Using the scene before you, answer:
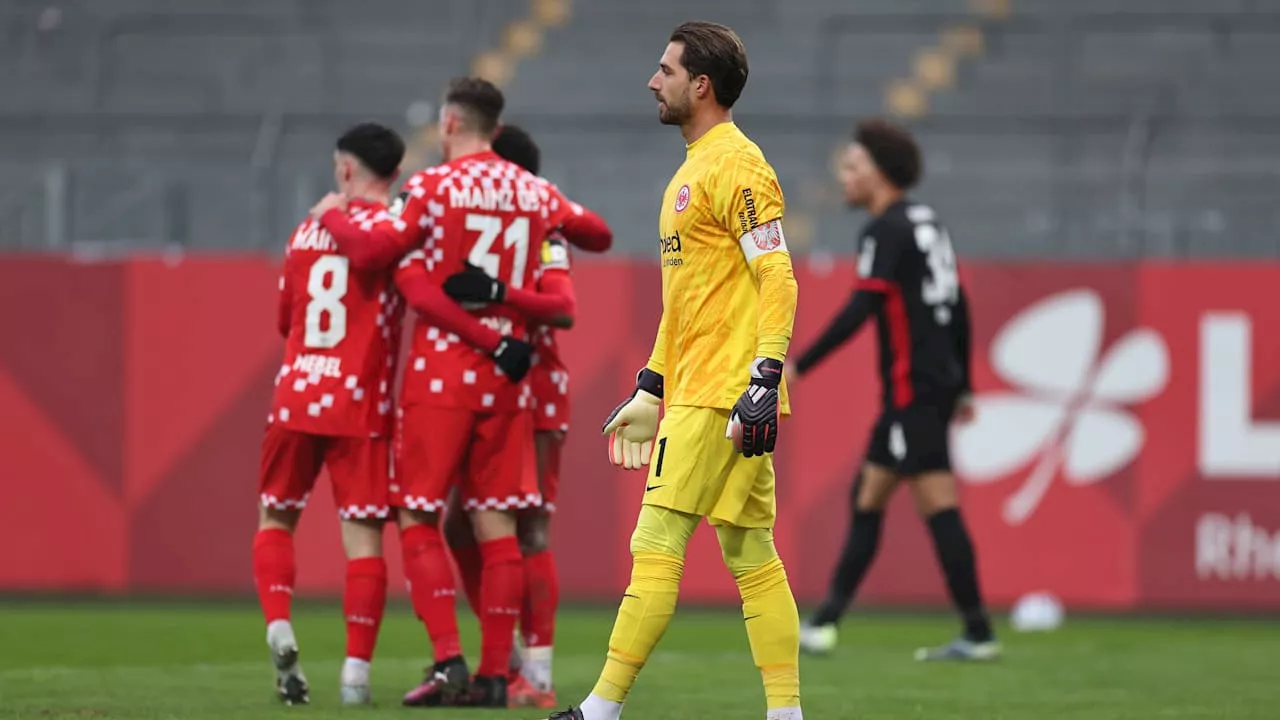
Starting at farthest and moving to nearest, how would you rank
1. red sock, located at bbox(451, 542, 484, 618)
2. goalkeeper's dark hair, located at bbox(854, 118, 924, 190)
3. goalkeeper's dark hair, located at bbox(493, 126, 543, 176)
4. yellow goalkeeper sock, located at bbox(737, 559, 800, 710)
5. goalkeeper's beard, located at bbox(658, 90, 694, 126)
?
goalkeeper's dark hair, located at bbox(854, 118, 924, 190) < goalkeeper's dark hair, located at bbox(493, 126, 543, 176) < red sock, located at bbox(451, 542, 484, 618) < goalkeeper's beard, located at bbox(658, 90, 694, 126) < yellow goalkeeper sock, located at bbox(737, 559, 800, 710)

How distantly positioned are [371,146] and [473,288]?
79 cm

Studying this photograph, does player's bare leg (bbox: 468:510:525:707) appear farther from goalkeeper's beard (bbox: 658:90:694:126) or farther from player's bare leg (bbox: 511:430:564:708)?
goalkeeper's beard (bbox: 658:90:694:126)

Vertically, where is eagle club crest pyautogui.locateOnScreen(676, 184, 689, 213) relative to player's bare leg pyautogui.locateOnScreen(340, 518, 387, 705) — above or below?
above

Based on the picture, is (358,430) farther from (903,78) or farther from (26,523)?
(903,78)

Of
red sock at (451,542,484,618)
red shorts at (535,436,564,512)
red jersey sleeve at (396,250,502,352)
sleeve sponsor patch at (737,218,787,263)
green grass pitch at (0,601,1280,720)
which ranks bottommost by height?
green grass pitch at (0,601,1280,720)

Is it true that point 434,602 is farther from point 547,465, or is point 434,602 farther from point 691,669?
point 691,669

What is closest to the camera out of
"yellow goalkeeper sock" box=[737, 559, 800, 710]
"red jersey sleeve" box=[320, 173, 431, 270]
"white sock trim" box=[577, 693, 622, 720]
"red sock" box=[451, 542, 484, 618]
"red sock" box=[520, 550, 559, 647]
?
"white sock trim" box=[577, 693, 622, 720]

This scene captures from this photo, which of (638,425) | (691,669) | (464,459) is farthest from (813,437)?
(638,425)

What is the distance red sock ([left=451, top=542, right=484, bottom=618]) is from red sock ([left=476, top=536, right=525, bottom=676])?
→ 2.08 ft

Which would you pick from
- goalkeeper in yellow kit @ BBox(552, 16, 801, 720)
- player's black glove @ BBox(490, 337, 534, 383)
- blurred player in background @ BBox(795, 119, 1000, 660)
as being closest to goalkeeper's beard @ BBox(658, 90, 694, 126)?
goalkeeper in yellow kit @ BBox(552, 16, 801, 720)

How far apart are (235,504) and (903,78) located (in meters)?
8.64

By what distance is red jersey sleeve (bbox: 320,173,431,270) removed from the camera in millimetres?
6605

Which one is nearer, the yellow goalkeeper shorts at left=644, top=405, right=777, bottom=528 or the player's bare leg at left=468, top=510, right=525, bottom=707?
the yellow goalkeeper shorts at left=644, top=405, right=777, bottom=528

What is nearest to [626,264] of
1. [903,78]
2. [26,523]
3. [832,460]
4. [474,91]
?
[832,460]
